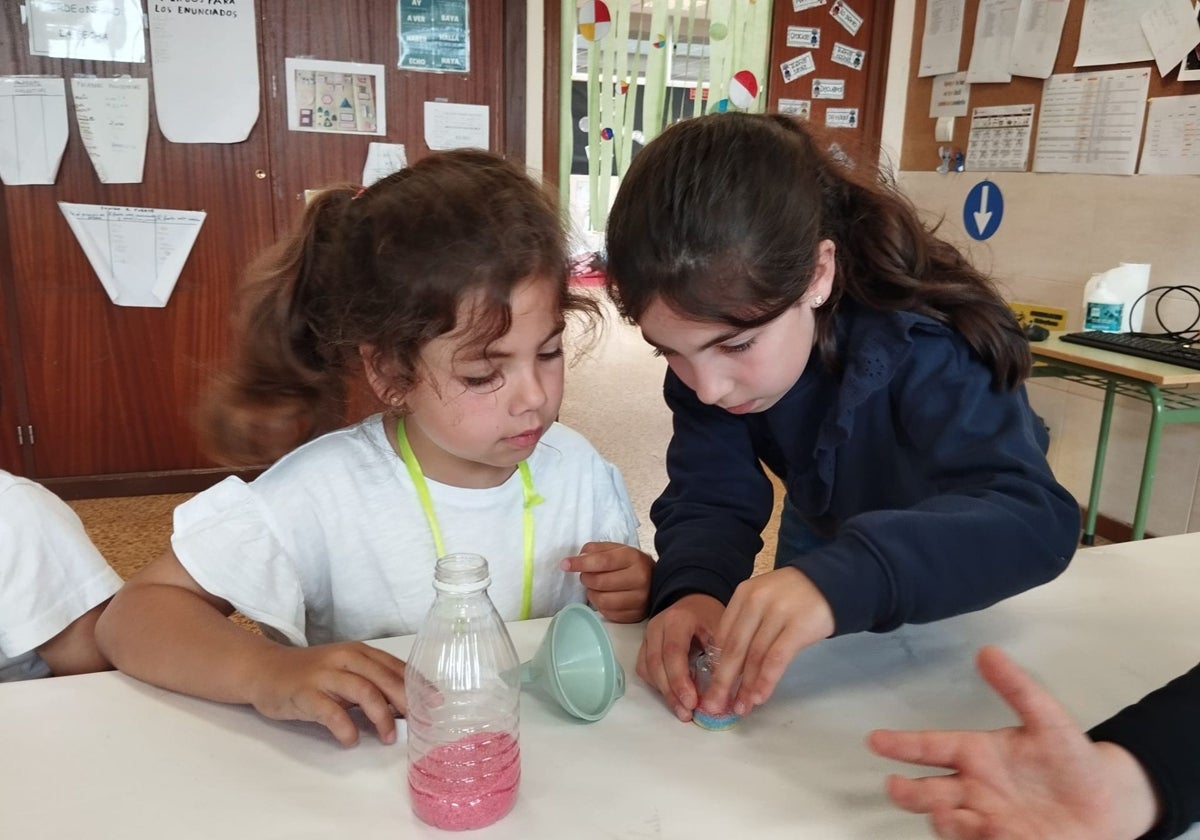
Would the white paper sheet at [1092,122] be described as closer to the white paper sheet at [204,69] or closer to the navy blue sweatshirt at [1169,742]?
the white paper sheet at [204,69]

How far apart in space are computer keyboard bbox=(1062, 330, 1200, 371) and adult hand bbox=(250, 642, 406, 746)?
2.08 meters

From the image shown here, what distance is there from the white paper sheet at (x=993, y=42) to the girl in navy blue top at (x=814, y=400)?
2414mm

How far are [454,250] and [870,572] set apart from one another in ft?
1.50

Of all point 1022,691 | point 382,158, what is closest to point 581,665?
point 1022,691

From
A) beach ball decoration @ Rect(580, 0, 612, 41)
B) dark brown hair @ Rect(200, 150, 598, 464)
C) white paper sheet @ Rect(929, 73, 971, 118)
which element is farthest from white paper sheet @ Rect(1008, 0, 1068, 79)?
dark brown hair @ Rect(200, 150, 598, 464)

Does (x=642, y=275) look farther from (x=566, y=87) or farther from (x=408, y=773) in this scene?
(x=566, y=87)

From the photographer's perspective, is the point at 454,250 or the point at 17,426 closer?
the point at 454,250

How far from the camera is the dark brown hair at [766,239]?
795mm

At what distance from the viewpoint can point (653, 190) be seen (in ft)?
2.67

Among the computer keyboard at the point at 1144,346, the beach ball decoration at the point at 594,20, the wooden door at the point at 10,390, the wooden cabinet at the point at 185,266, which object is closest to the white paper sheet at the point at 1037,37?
the computer keyboard at the point at 1144,346

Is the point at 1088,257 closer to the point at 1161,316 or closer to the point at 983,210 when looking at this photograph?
the point at 1161,316

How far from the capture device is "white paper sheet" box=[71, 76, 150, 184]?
2.57m

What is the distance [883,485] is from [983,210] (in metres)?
2.54

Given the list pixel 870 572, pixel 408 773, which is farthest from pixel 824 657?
pixel 408 773
